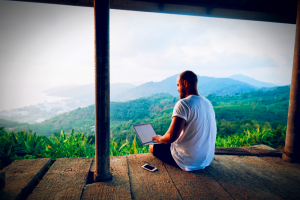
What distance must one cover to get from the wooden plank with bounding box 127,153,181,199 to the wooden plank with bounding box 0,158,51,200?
45.1 inches

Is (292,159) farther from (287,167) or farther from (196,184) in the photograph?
(196,184)

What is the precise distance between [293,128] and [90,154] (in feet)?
12.1

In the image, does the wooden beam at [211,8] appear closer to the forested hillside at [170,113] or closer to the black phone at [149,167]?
the black phone at [149,167]

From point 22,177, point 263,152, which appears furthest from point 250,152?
point 22,177

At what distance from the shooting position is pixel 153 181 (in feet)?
6.76

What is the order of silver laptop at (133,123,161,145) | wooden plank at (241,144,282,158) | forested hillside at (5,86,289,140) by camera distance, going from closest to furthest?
silver laptop at (133,123,161,145) → wooden plank at (241,144,282,158) → forested hillside at (5,86,289,140)

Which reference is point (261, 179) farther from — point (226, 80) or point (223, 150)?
point (226, 80)

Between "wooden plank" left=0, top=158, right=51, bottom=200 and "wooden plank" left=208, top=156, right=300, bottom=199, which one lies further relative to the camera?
"wooden plank" left=208, top=156, right=300, bottom=199

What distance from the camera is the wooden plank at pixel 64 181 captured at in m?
1.75

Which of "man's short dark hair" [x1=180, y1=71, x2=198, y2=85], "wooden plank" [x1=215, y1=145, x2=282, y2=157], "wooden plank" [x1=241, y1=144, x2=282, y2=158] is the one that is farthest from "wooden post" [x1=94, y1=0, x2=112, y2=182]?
"wooden plank" [x1=241, y1=144, x2=282, y2=158]

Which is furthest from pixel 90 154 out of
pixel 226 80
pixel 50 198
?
pixel 226 80

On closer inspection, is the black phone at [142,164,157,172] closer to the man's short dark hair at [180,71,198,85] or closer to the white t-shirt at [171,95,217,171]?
the white t-shirt at [171,95,217,171]

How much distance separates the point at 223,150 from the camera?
3158 mm

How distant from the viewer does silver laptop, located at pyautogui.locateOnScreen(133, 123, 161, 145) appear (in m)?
2.40
